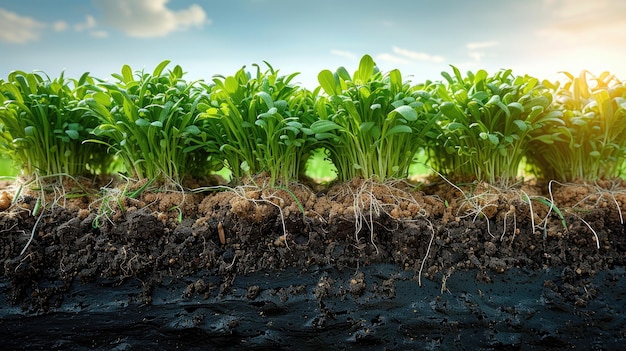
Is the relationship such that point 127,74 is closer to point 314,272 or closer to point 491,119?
point 314,272

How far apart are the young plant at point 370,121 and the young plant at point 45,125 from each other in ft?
3.30

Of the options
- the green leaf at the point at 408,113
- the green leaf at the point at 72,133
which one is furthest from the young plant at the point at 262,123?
the green leaf at the point at 72,133

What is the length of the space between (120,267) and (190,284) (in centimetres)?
28

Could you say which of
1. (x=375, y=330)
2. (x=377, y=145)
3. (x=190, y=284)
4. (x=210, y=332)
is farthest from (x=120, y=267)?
(x=377, y=145)

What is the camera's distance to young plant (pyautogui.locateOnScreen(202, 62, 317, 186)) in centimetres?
170

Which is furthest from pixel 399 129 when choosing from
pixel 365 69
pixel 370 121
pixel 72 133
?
pixel 72 133

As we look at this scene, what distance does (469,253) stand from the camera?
1.63 m

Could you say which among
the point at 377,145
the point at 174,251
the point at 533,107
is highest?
the point at 533,107

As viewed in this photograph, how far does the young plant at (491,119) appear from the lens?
1.73 meters

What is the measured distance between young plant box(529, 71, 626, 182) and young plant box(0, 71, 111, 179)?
2004 mm

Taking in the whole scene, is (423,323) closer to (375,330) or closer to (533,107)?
(375,330)

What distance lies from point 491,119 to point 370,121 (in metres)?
0.50

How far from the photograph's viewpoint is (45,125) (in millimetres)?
1941

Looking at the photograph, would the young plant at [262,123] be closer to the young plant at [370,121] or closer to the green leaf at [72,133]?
the young plant at [370,121]
